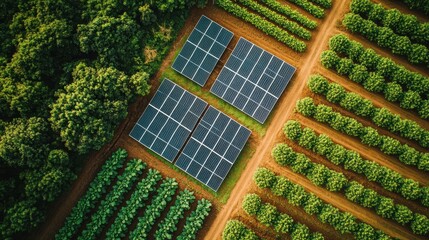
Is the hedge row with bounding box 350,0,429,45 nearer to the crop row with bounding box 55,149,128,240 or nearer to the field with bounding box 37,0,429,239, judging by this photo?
the field with bounding box 37,0,429,239

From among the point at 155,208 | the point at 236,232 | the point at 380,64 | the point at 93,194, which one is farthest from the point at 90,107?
the point at 380,64

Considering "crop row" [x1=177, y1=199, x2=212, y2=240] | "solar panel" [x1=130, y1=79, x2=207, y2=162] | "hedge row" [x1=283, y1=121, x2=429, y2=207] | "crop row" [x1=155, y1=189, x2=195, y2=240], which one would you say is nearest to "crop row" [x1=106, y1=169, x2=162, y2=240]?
"solar panel" [x1=130, y1=79, x2=207, y2=162]

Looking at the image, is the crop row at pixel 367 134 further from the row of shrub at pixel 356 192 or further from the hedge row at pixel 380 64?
the hedge row at pixel 380 64

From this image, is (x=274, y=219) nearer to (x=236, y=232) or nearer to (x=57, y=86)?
(x=236, y=232)

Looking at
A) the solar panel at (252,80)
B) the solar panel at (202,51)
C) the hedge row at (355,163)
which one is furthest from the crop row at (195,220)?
the solar panel at (202,51)

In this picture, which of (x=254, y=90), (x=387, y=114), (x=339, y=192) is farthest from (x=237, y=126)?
(x=387, y=114)

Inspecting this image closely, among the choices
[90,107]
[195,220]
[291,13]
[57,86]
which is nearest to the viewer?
[90,107]
